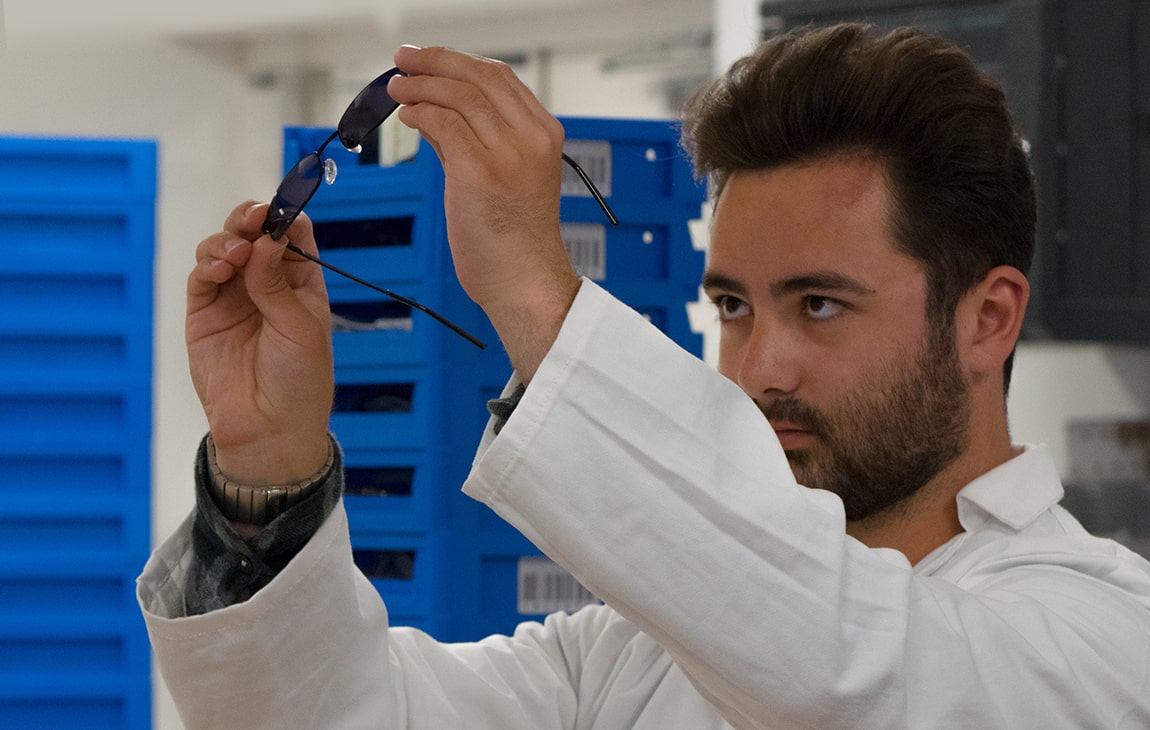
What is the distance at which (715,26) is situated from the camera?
10.6ft

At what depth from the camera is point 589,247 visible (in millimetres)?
1652

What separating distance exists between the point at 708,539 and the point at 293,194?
16.9 inches

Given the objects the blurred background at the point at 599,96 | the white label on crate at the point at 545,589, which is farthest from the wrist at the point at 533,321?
the blurred background at the point at 599,96

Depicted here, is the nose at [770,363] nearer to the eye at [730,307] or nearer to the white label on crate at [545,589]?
the eye at [730,307]

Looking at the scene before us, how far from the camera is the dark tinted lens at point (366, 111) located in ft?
2.94

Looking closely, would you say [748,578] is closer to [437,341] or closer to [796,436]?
[796,436]

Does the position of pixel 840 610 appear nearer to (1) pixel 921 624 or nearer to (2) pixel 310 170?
(1) pixel 921 624

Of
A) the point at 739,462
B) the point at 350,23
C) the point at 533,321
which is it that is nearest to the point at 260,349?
the point at 533,321

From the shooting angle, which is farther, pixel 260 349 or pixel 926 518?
pixel 926 518

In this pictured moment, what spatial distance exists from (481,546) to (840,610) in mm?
890

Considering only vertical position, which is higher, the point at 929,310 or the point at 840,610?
the point at 929,310

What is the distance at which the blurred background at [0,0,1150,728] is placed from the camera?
2.24 metres

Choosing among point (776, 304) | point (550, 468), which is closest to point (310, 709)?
point (550, 468)

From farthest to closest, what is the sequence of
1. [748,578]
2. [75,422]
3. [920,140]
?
[75,422], [920,140], [748,578]
